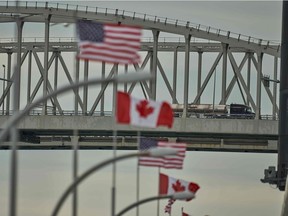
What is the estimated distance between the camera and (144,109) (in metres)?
48.2

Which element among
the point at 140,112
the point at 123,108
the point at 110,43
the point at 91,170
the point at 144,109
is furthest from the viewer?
the point at 144,109

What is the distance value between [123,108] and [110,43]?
3.99m

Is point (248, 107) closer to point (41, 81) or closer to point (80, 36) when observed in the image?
point (41, 81)

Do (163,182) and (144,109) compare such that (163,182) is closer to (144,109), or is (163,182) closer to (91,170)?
(144,109)

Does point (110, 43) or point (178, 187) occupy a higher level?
point (110, 43)

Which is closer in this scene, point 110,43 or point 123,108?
point 110,43

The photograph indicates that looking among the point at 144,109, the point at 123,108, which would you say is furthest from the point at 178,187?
the point at 123,108

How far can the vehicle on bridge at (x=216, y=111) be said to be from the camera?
13500cm

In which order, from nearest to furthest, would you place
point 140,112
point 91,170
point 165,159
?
point 91,170 → point 140,112 → point 165,159

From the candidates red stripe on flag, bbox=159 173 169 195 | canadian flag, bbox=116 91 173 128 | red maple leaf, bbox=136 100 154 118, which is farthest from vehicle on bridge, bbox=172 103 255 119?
red maple leaf, bbox=136 100 154 118

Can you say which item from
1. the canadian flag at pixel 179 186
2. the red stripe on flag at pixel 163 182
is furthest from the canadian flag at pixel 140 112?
the red stripe on flag at pixel 163 182

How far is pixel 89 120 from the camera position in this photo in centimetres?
12781

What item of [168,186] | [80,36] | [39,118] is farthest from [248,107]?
[80,36]

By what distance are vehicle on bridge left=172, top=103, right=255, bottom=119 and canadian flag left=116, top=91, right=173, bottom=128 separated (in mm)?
84821
